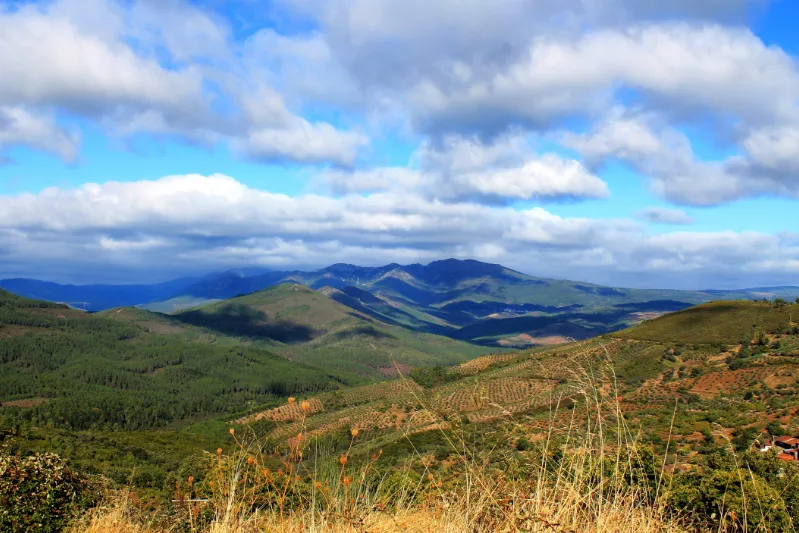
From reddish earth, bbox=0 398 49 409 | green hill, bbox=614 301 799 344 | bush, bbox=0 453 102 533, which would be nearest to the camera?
bush, bbox=0 453 102 533

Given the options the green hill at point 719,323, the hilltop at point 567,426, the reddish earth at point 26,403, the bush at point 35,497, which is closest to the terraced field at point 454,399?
the hilltop at point 567,426

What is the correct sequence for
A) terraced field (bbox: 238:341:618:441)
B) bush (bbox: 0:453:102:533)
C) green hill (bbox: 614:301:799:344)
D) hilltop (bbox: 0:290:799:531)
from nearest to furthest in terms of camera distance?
terraced field (bbox: 238:341:618:441) < hilltop (bbox: 0:290:799:531) < bush (bbox: 0:453:102:533) < green hill (bbox: 614:301:799:344)

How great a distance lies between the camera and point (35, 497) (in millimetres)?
7902

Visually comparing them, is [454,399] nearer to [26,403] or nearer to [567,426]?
[567,426]

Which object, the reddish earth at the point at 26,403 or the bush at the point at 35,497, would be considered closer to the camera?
the bush at the point at 35,497

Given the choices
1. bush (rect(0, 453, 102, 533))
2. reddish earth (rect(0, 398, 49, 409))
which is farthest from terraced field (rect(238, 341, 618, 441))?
reddish earth (rect(0, 398, 49, 409))

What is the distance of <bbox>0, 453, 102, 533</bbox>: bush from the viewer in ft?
23.9

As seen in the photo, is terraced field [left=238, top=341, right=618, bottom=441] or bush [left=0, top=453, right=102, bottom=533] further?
bush [left=0, top=453, right=102, bottom=533]

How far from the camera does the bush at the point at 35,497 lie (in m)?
7.29

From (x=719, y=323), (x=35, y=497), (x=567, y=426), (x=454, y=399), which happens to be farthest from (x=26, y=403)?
(x=567, y=426)

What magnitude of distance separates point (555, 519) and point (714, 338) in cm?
9426

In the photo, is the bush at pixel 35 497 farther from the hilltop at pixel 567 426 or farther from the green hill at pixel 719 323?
the green hill at pixel 719 323

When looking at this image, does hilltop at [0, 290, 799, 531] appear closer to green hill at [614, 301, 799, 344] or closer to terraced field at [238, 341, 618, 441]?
terraced field at [238, 341, 618, 441]

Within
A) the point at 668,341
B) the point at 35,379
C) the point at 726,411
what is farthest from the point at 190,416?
the point at 726,411
